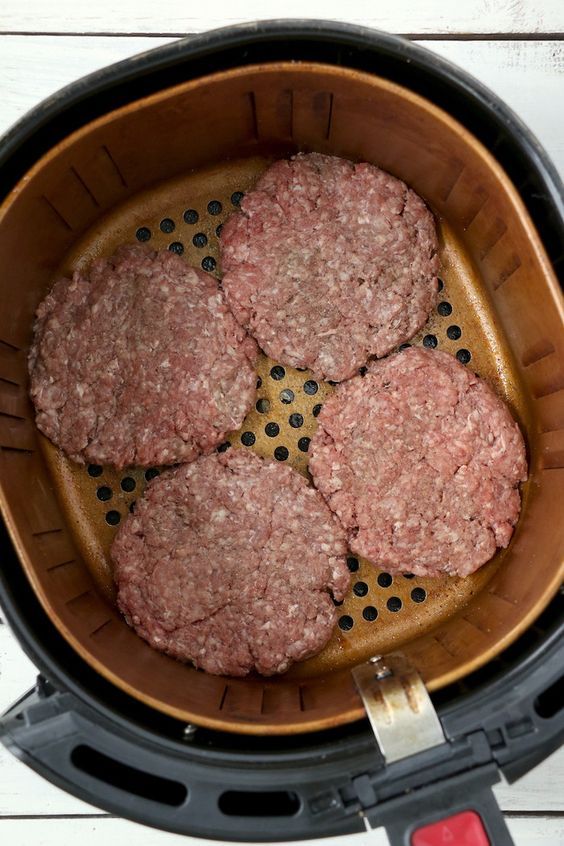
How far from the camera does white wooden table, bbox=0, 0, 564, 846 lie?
1.13m

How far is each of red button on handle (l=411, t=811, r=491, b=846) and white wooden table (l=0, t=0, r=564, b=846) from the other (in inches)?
15.3

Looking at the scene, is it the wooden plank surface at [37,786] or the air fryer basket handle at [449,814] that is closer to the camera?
the air fryer basket handle at [449,814]

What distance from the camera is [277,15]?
113 cm

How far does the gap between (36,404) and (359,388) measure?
454mm

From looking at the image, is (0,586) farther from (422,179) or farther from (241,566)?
(422,179)

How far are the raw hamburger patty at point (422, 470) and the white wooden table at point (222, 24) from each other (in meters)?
0.37

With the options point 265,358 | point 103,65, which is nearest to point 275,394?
point 265,358

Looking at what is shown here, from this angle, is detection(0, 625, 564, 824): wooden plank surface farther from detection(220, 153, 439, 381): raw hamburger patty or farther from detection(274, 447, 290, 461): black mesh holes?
detection(220, 153, 439, 381): raw hamburger patty

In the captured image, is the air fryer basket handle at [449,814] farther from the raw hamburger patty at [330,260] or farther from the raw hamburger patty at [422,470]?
the raw hamburger patty at [330,260]

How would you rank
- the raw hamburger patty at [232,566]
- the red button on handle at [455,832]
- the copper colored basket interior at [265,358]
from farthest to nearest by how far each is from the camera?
1. the raw hamburger patty at [232,566]
2. the copper colored basket interior at [265,358]
3. the red button on handle at [455,832]

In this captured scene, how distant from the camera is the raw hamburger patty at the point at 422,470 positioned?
1.06m

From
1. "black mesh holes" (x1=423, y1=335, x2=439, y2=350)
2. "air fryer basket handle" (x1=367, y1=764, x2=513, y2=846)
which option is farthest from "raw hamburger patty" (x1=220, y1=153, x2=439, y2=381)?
"air fryer basket handle" (x1=367, y1=764, x2=513, y2=846)

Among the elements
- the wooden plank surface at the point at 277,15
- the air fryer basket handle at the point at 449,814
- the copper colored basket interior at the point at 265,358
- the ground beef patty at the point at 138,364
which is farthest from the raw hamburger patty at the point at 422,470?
the wooden plank surface at the point at 277,15

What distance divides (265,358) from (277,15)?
1.67 feet
